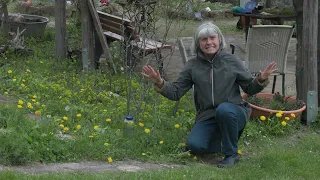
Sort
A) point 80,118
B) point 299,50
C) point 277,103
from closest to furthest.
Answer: point 80,118, point 277,103, point 299,50

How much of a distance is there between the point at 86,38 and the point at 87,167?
14.9 ft

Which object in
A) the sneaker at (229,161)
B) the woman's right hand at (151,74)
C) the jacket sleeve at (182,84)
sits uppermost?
the woman's right hand at (151,74)

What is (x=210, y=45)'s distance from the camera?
5.32m

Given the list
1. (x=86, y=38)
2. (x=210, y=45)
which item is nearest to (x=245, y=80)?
(x=210, y=45)

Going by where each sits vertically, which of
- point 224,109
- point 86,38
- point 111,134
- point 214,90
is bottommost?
point 111,134

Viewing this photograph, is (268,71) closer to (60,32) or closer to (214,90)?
(214,90)

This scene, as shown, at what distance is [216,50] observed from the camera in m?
5.36

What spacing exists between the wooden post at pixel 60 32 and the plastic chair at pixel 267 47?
3.61m

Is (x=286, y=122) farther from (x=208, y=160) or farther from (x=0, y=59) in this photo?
(x=0, y=59)

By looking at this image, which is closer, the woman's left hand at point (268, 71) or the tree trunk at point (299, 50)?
the woman's left hand at point (268, 71)

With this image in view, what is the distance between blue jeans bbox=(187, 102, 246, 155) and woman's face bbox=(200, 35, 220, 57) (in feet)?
1.56

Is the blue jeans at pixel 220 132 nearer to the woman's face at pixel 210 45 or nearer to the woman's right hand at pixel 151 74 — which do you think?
the woman's face at pixel 210 45

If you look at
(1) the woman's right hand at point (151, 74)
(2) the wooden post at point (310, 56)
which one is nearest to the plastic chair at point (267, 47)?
(2) the wooden post at point (310, 56)

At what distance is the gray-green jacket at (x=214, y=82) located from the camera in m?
5.34
